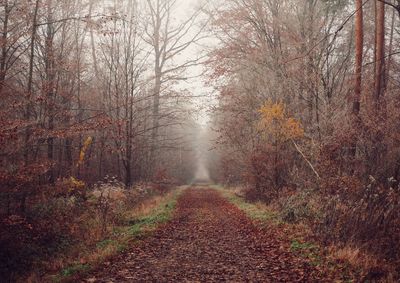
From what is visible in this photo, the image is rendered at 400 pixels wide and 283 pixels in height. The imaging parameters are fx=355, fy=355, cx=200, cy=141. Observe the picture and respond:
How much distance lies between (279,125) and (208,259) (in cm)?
759

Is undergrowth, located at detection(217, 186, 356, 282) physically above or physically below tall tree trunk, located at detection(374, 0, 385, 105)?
below

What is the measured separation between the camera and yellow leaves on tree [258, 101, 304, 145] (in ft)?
45.0

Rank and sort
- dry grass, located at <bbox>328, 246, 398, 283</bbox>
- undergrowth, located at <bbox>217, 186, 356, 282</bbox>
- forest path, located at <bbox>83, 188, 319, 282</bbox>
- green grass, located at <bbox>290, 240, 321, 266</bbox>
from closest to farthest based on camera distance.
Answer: dry grass, located at <bbox>328, 246, 398, 283</bbox> → undergrowth, located at <bbox>217, 186, 356, 282</bbox> → forest path, located at <bbox>83, 188, 319, 282</bbox> → green grass, located at <bbox>290, 240, 321, 266</bbox>

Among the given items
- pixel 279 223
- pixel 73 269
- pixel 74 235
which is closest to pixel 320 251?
pixel 279 223

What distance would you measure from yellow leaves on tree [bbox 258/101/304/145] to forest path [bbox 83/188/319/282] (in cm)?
409

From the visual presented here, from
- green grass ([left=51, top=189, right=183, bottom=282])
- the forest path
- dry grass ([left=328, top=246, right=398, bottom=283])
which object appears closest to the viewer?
dry grass ([left=328, top=246, right=398, bottom=283])

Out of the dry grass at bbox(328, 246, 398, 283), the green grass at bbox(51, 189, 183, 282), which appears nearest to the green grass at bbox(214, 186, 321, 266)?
the dry grass at bbox(328, 246, 398, 283)

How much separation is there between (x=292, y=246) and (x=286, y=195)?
548cm

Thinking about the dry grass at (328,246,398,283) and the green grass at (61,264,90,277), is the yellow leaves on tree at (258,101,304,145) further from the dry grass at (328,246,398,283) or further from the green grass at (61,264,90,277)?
the green grass at (61,264,90,277)

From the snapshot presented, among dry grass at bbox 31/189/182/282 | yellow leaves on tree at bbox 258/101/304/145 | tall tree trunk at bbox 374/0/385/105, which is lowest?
dry grass at bbox 31/189/182/282

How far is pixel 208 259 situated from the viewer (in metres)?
7.96

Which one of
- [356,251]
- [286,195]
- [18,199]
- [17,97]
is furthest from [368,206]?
[17,97]

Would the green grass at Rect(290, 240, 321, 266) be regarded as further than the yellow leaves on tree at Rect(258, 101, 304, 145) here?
No

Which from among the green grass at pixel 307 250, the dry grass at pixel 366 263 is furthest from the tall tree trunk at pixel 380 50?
the dry grass at pixel 366 263
